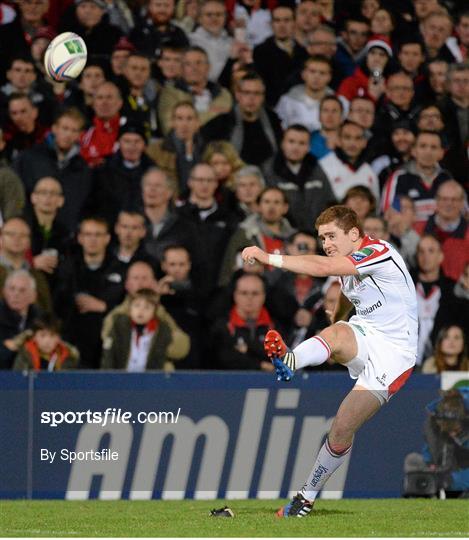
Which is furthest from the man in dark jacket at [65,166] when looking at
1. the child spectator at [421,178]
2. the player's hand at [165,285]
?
the child spectator at [421,178]

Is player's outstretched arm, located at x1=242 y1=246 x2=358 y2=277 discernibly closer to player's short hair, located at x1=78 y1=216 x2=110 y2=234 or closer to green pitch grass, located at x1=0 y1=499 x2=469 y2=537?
green pitch grass, located at x1=0 y1=499 x2=469 y2=537

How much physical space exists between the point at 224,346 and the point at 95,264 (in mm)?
1665

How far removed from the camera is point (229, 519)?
865 centimetres

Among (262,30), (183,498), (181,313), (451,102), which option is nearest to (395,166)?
(451,102)

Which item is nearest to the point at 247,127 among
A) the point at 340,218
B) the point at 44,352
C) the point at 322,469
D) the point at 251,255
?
the point at 44,352

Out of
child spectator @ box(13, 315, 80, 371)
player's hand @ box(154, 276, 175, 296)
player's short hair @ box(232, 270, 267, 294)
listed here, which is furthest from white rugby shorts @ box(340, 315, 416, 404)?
player's hand @ box(154, 276, 175, 296)

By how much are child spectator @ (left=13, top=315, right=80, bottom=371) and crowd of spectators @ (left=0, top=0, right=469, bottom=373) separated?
1 cm

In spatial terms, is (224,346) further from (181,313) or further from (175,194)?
(175,194)

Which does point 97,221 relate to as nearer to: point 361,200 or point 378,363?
point 361,200

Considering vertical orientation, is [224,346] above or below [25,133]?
below

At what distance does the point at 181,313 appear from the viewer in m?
13.0

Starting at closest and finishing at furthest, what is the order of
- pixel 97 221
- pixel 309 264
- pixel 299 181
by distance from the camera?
pixel 309 264 < pixel 97 221 < pixel 299 181

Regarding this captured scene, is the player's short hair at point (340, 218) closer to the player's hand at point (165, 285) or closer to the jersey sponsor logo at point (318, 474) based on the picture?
the jersey sponsor logo at point (318, 474)
